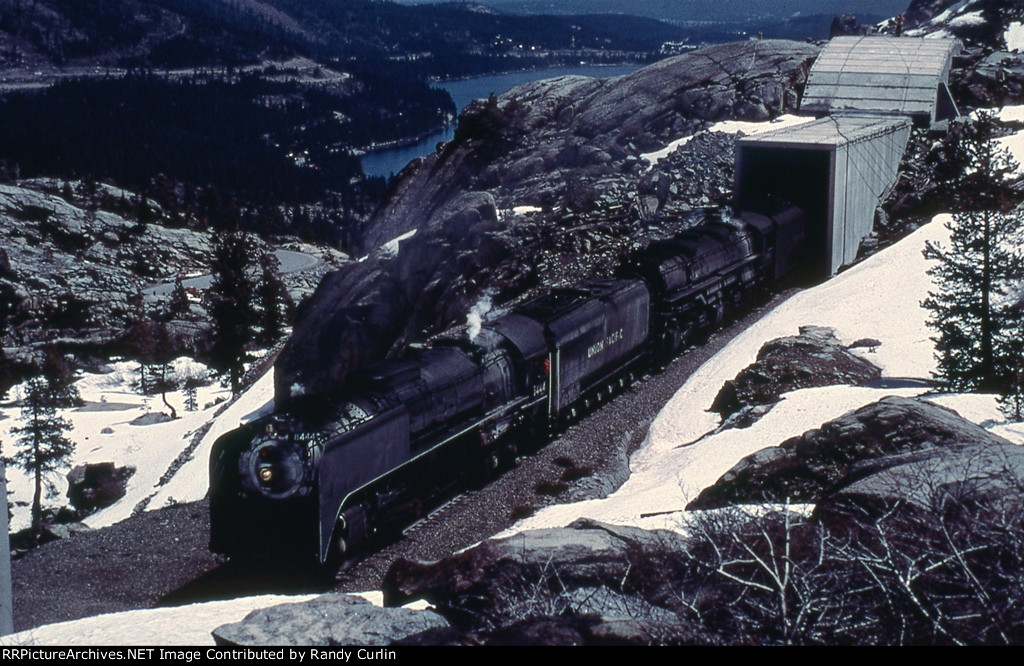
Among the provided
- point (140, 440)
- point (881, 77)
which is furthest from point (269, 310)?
point (881, 77)

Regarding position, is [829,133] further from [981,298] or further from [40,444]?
[40,444]

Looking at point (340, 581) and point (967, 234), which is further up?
point (967, 234)

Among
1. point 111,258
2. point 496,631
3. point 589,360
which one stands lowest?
point 111,258

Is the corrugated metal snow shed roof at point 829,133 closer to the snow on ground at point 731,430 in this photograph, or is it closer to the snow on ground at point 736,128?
the snow on ground at point 731,430

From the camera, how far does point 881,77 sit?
50781mm

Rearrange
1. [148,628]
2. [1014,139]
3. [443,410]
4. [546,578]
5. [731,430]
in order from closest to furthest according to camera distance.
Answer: [546,578] < [148,628] < [443,410] < [731,430] < [1014,139]

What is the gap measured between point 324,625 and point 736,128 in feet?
159

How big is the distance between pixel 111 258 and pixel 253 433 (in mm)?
142258

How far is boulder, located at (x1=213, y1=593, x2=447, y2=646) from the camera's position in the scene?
964cm

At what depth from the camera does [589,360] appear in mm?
23891

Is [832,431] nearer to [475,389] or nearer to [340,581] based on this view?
[475,389]

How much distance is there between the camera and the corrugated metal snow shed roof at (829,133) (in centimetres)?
3597

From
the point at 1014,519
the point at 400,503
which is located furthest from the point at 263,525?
the point at 1014,519

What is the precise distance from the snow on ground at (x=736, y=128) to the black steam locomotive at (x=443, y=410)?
22.5 m
